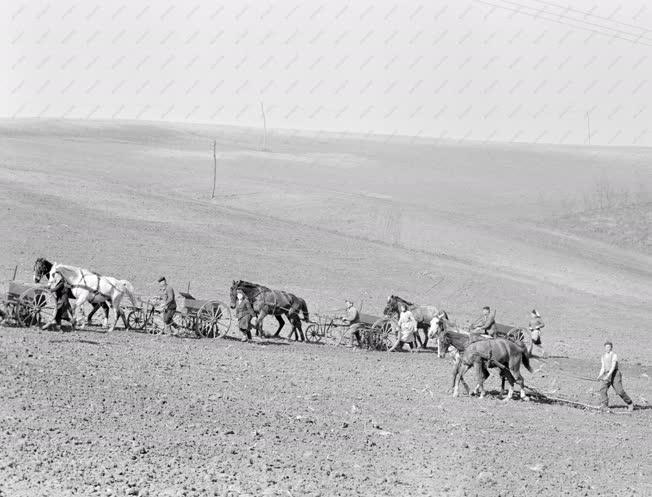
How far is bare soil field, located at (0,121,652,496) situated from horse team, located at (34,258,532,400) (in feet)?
2.61

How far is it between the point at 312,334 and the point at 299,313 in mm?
697

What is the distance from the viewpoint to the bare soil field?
13.8m

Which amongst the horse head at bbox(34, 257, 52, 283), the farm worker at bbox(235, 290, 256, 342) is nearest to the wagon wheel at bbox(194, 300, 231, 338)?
the farm worker at bbox(235, 290, 256, 342)

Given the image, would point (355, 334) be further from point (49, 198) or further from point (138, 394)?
point (49, 198)

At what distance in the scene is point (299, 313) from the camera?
27000 mm

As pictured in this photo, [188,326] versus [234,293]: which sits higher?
[234,293]

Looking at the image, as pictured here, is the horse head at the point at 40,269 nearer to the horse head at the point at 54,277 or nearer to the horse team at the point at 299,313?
the horse team at the point at 299,313

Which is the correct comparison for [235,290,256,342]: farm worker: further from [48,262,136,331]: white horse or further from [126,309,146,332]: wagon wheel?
[48,262,136,331]: white horse

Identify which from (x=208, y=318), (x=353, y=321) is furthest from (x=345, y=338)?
(x=208, y=318)

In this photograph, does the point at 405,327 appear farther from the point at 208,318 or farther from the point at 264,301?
the point at 208,318

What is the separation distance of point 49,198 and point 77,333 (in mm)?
27499

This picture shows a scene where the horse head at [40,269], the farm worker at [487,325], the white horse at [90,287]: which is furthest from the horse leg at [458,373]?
the horse head at [40,269]

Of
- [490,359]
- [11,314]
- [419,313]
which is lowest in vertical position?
[490,359]

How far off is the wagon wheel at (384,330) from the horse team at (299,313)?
533 mm
